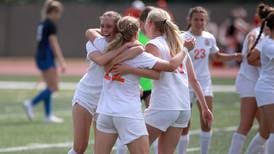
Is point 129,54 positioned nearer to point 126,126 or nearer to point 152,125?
point 126,126

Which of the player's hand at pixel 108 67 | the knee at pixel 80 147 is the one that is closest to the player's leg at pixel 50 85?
the knee at pixel 80 147

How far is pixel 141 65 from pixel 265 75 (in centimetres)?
199

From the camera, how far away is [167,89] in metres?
9.14

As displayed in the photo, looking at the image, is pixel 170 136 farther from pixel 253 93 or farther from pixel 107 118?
pixel 253 93

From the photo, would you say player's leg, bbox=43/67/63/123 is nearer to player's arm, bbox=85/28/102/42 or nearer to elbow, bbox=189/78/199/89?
player's arm, bbox=85/28/102/42

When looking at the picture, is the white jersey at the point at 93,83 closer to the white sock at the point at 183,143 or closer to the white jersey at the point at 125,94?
the white jersey at the point at 125,94

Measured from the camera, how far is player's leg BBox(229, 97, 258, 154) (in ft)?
36.7

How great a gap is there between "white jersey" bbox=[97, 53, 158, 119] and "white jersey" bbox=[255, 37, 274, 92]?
69.2 inches

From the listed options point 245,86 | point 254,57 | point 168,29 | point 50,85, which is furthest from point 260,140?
point 50,85

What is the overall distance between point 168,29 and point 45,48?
308 inches

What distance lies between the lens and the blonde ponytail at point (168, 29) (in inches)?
361

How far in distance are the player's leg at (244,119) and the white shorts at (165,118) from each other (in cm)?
209

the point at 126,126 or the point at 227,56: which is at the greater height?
the point at 126,126

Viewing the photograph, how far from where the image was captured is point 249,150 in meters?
11.1
